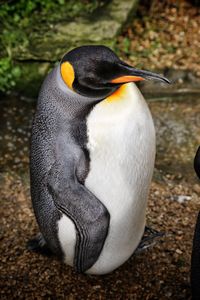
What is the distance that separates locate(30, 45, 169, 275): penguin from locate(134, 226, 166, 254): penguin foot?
1.04ft

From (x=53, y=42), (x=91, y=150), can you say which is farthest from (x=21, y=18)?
(x=91, y=150)

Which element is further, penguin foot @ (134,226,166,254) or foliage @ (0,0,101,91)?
foliage @ (0,0,101,91)

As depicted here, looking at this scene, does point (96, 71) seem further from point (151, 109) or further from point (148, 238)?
point (151, 109)

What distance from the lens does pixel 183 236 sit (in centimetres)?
302

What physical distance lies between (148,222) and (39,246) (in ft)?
2.05

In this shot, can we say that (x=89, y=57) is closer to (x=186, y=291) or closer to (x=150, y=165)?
(x=150, y=165)

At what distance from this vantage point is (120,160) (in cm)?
238

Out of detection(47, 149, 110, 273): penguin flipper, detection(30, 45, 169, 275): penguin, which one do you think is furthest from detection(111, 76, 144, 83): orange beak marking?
detection(47, 149, 110, 273): penguin flipper

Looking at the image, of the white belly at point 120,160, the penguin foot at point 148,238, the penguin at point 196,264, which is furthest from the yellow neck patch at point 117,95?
the penguin foot at point 148,238

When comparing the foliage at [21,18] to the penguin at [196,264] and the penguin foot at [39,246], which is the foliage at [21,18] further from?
the penguin at [196,264]

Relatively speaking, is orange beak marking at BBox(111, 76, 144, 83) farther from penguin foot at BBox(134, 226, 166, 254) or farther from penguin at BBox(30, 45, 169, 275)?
penguin foot at BBox(134, 226, 166, 254)

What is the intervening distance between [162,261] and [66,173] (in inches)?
32.4

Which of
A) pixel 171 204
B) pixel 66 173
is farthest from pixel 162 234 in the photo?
pixel 66 173

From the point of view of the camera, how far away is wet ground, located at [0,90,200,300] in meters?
2.73
